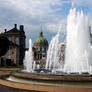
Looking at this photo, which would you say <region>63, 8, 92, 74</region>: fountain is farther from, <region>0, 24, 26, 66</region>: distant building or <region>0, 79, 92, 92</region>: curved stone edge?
<region>0, 24, 26, 66</region>: distant building

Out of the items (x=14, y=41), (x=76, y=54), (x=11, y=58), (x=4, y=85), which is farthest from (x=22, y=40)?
(x=4, y=85)

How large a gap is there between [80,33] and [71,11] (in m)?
3.37

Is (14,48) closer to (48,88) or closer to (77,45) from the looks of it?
(77,45)

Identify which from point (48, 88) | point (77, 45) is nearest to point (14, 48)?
point (77, 45)

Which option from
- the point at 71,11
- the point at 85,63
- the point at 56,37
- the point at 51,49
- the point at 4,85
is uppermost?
the point at 71,11

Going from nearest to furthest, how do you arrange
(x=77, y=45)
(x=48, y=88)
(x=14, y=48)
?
(x=48, y=88), (x=77, y=45), (x=14, y=48)

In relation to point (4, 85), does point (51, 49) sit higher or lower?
higher

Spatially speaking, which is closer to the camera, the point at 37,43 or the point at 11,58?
the point at 11,58

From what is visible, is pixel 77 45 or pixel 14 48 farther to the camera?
pixel 14 48

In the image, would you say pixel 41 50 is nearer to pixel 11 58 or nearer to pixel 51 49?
pixel 11 58

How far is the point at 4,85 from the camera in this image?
13797 millimetres

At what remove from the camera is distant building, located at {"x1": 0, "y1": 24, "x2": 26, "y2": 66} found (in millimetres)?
64000

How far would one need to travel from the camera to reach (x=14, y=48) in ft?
213

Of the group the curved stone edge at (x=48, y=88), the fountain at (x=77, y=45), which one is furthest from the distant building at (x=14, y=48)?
the curved stone edge at (x=48, y=88)
